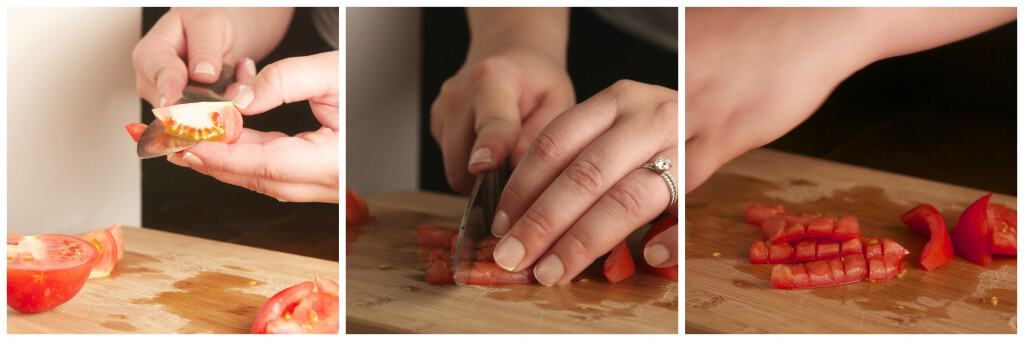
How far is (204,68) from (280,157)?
193mm

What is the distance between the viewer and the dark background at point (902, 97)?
1883 millimetres

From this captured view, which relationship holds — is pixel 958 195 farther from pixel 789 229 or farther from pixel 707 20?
pixel 707 20

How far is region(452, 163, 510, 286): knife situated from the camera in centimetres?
179

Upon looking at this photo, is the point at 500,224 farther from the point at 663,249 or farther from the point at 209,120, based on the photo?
the point at 209,120

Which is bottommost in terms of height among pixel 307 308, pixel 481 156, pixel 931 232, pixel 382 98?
pixel 307 308

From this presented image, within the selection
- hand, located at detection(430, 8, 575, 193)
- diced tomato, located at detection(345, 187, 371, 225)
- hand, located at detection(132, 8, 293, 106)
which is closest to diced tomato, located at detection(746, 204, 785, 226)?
hand, located at detection(430, 8, 575, 193)

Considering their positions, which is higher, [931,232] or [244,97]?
[244,97]

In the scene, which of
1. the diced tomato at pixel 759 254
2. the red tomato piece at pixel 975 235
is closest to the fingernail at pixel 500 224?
the diced tomato at pixel 759 254

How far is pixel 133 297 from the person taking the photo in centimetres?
179

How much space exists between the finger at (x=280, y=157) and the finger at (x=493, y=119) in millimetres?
286

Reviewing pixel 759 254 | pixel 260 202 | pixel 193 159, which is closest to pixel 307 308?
pixel 260 202

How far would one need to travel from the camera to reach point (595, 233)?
1.77 m

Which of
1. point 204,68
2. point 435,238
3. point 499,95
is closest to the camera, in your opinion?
point 204,68
